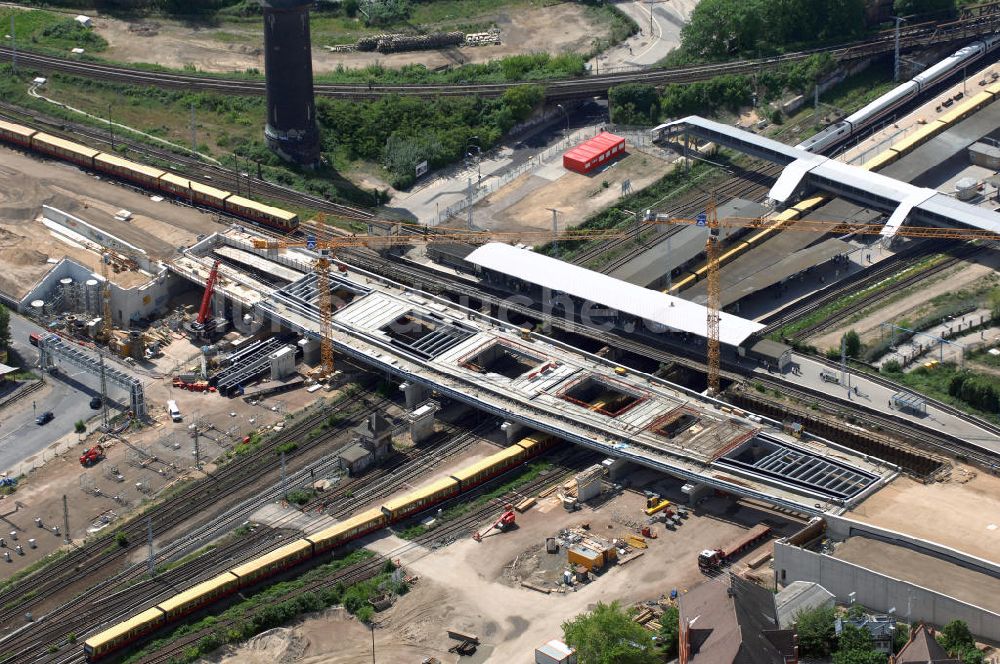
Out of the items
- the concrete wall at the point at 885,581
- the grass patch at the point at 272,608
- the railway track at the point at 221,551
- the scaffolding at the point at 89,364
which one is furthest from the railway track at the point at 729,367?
the grass patch at the point at 272,608

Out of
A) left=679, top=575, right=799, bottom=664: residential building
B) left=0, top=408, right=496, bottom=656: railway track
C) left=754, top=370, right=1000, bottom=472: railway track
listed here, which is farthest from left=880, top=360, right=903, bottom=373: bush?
left=679, top=575, right=799, bottom=664: residential building

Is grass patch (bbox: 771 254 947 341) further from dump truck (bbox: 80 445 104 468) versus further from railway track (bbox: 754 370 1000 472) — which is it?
dump truck (bbox: 80 445 104 468)

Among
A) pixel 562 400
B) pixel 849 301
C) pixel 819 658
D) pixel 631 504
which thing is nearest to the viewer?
pixel 819 658

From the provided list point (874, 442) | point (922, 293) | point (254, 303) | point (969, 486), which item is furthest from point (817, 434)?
point (254, 303)

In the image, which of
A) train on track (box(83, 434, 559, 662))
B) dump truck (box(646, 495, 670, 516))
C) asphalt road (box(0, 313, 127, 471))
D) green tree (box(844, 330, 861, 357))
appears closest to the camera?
train on track (box(83, 434, 559, 662))

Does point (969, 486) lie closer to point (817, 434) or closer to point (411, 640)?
point (817, 434)

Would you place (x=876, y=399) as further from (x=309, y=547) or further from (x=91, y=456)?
(x=91, y=456)

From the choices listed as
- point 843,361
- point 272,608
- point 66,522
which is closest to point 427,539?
point 272,608
